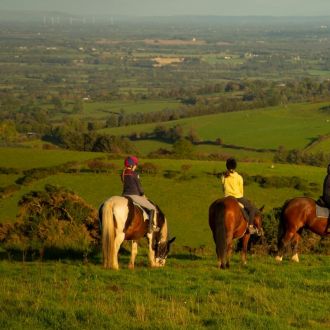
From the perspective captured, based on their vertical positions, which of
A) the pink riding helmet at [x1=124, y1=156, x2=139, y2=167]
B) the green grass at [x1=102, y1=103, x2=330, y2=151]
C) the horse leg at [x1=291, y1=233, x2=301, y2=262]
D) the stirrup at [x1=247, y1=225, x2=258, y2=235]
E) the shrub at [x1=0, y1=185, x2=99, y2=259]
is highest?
the pink riding helmet at [x1=124, y1=156, x2=139, y2=167]

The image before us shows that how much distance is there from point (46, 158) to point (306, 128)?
159ft

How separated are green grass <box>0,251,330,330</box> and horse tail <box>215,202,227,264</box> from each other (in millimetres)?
368

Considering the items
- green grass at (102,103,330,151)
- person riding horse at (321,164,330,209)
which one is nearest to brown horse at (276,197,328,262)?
person riding horse at (321,164,330,209)

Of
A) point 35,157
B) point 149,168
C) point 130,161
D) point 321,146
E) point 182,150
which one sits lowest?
point 321,146

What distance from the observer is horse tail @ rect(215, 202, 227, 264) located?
1376 cm

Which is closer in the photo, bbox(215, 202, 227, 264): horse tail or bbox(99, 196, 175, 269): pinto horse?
bbox(99, 196, 175, 269): pinto horse

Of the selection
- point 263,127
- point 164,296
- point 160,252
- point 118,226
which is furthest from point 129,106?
point 164,296

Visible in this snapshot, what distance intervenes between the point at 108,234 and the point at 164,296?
2.86 m

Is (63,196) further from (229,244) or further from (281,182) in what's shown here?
(281,182)

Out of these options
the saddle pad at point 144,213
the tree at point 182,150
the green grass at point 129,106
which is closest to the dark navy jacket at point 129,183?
the saddle pad at point 144,213

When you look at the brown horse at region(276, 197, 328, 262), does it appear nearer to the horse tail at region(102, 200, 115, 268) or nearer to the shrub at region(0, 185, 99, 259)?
the horse tail at region(102, 200, 115, 268)

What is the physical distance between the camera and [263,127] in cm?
9600

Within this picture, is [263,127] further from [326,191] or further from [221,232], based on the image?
[221,232]

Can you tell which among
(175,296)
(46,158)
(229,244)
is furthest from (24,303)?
(46,158)
